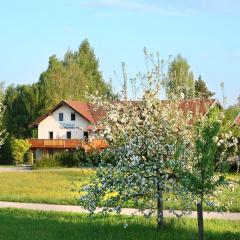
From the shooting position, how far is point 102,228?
12055 millimetres

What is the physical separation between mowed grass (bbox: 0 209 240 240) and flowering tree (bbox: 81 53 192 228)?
507 millimetres

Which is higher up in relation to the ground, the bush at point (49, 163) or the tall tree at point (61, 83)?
the tall tree at point (61, 83)

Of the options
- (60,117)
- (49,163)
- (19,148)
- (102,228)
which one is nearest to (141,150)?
(102,228)

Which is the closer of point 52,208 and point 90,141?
point 90,141

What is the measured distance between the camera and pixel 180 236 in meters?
10.9

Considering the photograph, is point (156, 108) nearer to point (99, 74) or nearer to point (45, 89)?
point (45, 89)

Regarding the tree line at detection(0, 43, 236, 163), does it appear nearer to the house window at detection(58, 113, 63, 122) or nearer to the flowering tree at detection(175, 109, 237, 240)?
the house window at detection(58, 113, 63, 122)

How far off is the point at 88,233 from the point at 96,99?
275 centimetres

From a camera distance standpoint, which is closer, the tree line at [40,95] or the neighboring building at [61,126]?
the neighboring building at [61,126]

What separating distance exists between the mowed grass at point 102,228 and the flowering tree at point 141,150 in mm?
507

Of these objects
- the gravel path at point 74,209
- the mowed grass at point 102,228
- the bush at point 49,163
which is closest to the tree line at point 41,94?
the bush at point 49,163

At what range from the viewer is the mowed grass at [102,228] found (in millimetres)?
11031

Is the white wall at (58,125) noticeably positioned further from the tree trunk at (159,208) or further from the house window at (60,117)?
the tree trunk at (159,208)

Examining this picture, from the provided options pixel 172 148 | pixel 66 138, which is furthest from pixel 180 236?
pixel 66 138
